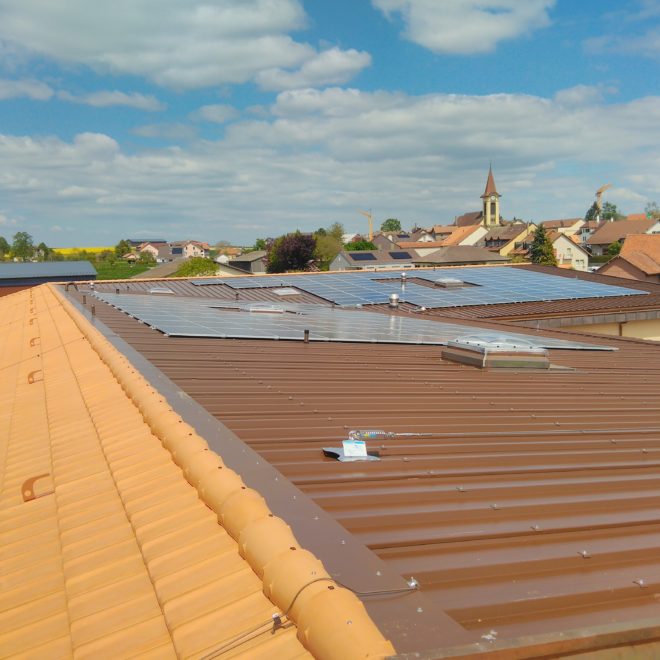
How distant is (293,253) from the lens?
8644 centimetres

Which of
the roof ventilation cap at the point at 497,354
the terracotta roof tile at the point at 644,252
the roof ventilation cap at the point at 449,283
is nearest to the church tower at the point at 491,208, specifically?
the terracotta roof tile at the point at 644,252

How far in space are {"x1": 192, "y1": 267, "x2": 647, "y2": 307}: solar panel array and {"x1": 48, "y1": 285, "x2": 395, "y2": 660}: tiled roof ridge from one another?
18.3 meters

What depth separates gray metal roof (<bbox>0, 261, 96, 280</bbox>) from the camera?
46719mm

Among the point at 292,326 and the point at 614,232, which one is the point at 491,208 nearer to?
the point at 614,232

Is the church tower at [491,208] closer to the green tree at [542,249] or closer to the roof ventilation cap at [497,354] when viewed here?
the green tree at [542,249]

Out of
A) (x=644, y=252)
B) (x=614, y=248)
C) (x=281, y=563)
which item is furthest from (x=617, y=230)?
(x=281, y=563)

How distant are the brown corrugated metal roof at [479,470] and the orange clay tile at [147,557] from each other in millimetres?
625

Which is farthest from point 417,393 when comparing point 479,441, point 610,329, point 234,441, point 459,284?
point 459,284

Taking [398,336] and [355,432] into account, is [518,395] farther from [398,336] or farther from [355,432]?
[398,336]

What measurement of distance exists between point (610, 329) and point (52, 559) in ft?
73.2

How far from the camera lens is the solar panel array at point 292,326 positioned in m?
11.7

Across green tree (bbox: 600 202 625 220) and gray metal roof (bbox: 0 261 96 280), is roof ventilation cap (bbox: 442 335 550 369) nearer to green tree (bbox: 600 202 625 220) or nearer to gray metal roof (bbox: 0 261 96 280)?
gray metal roof (bbox: 0 261 96 280)

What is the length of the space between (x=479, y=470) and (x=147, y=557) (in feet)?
8.33

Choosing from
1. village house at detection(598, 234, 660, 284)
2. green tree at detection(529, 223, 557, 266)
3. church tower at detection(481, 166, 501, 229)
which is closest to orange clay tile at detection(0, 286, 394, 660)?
village house at detection(598, 234, 660, 284)
